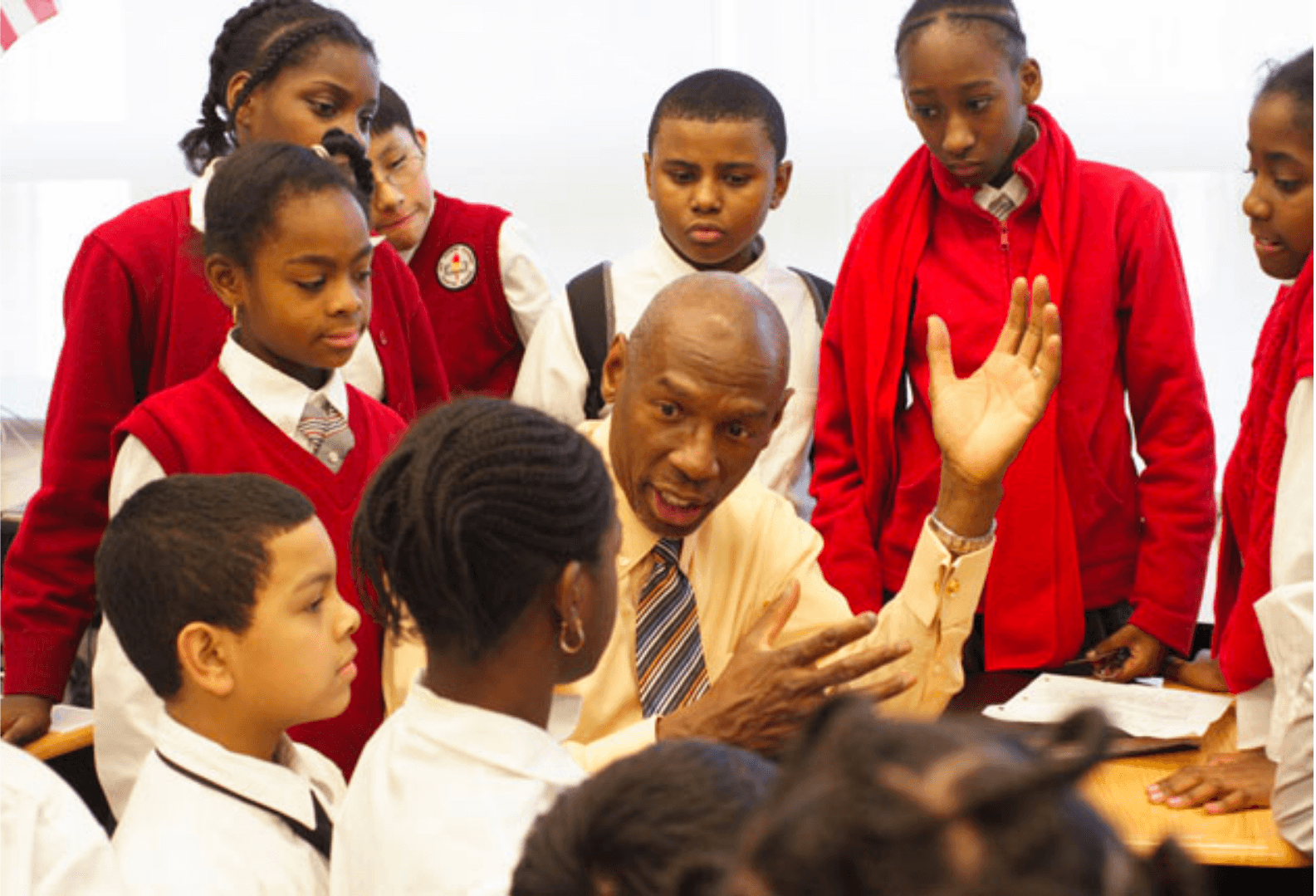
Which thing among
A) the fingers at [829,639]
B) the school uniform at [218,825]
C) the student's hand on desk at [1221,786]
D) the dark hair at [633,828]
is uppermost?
the dark hair at [633,828]

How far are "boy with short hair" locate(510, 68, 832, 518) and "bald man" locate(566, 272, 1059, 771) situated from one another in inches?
20.3

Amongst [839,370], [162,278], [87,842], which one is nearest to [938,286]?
[839,370]

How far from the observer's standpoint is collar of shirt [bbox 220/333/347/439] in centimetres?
204

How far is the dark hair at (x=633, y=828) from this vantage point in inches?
32.6

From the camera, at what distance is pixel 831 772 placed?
1.83 ft

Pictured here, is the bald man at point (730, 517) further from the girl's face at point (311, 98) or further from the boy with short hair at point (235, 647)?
the girl's face at point (311, 98)

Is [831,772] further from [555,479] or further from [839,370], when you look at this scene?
[839,370]

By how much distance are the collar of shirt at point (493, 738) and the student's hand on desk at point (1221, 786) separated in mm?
919

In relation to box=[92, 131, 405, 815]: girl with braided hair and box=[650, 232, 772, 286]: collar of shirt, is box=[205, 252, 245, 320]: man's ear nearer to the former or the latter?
box=[92, 131, 405, 815]: girl with braided hair

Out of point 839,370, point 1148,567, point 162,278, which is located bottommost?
point 1148,567

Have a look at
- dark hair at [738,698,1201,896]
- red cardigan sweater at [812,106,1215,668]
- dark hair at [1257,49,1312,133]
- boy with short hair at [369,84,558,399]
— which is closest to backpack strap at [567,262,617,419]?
boy with short hair at [369,84,558,399]

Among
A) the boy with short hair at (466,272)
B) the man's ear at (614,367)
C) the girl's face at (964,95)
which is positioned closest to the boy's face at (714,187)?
the girl's face at (964,95)

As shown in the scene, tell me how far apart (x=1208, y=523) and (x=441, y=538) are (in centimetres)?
153

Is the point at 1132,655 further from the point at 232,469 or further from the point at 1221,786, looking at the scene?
the point at 232,469
